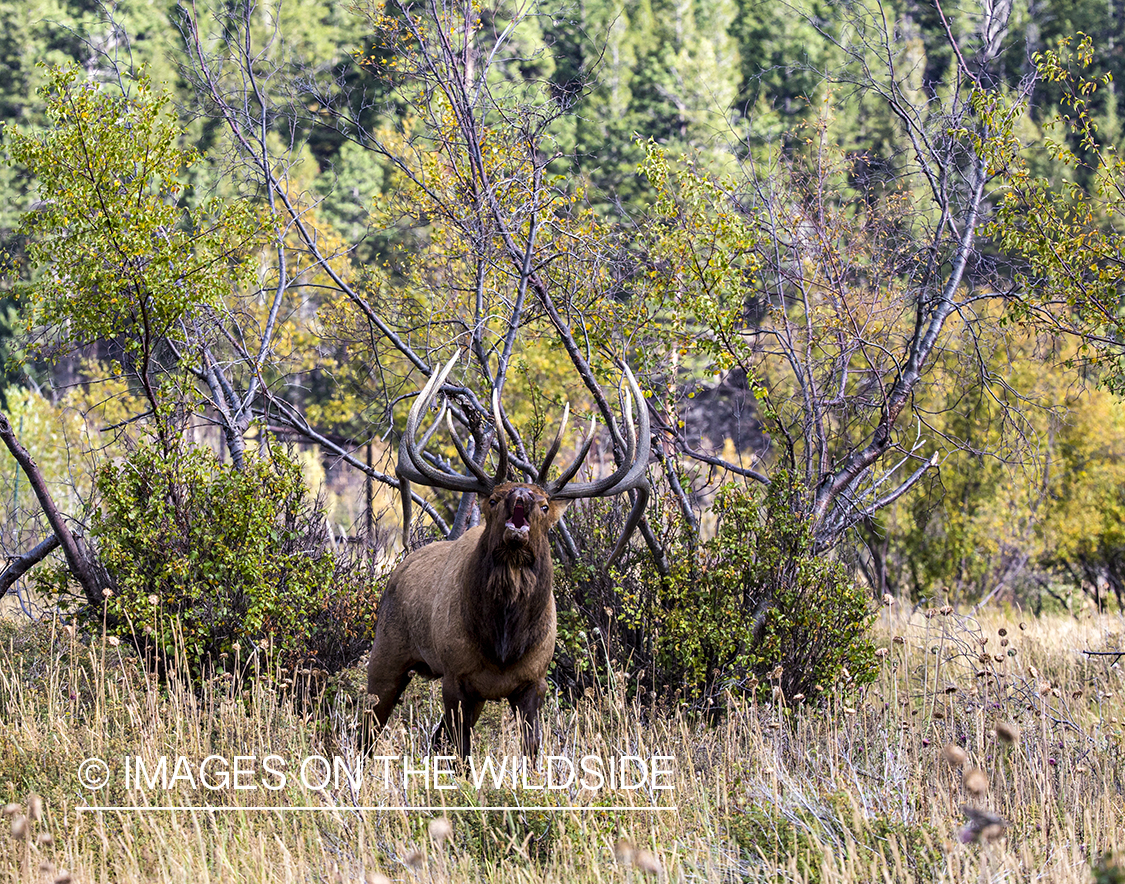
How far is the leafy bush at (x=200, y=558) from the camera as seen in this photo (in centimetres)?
805

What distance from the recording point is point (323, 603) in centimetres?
877

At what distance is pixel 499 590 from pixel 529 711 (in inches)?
28.1

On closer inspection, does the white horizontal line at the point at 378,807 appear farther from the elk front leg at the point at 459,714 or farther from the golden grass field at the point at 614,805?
the elk front leg at the point at 459,714

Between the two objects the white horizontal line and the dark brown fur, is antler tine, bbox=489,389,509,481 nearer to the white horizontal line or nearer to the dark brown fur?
the dark brown fur

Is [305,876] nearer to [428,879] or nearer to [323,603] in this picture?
[428,879]

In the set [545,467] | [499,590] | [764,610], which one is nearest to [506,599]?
[499,590]

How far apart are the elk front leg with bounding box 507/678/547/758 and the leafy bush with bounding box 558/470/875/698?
4.83 ft

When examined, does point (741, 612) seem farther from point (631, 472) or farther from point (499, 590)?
point (499, 590)

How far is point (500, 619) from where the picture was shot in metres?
6.32

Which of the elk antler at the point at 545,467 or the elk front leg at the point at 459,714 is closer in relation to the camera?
the elk front leg at the point at 459,714

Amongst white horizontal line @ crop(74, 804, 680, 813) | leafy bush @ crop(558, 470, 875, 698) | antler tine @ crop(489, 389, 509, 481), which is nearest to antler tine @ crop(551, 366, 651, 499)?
antler tine @ crop(489, 389, 509, 481)

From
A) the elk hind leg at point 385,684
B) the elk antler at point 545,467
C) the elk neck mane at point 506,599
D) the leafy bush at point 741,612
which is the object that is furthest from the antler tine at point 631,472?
the elk hind leg at point 385,684

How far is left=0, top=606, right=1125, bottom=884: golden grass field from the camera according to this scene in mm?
4621

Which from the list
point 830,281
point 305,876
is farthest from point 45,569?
point 830,281
